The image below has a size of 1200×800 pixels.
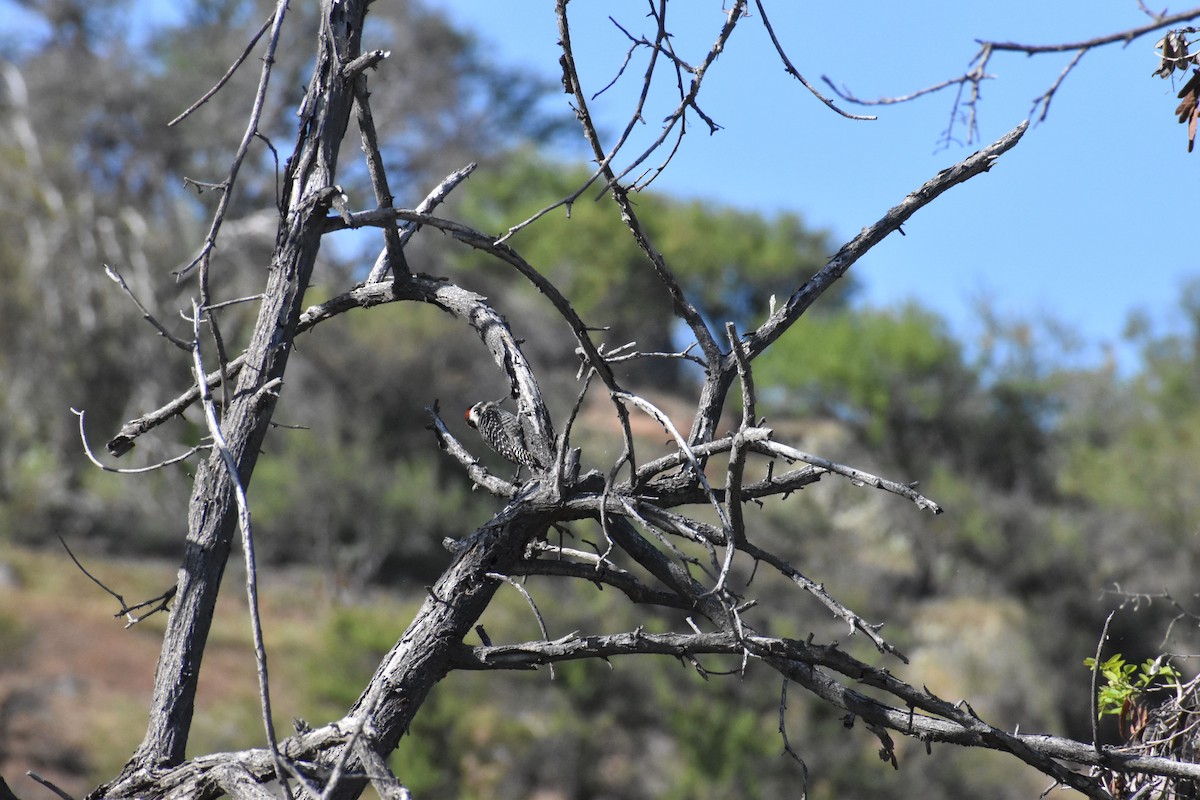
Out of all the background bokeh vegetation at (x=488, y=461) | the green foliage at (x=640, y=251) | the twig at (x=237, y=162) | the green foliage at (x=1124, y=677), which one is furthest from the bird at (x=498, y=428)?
the green foliage at (x=640, y=251)

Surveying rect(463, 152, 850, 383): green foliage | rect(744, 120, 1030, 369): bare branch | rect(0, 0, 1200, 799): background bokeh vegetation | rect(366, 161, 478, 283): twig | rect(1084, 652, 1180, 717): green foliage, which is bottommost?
rect(1084, 652, 1180, 717): green foliage

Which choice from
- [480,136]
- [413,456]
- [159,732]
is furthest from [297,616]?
[480,136]

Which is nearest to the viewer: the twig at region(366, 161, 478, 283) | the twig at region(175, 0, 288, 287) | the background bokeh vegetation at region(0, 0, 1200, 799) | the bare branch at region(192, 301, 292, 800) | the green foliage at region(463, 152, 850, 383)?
the bare branch at region(192, 301, 292, 800)

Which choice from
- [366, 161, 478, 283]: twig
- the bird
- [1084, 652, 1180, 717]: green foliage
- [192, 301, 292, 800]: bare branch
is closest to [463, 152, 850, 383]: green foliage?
the bird

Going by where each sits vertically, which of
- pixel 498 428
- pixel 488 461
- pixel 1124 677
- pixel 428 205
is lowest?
pixel 1124 677

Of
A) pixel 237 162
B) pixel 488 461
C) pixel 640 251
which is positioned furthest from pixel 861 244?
pixel 640 251

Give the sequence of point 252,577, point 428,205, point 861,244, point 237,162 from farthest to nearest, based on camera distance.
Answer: point 428,205 < point 861,244 < point 237,162 < point 252,577

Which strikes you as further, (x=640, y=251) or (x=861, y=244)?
(x=640, y=251)

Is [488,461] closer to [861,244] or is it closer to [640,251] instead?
[640,251]

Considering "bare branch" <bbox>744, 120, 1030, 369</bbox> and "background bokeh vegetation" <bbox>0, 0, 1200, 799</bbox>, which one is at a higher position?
"background bokeh vegetation" <bbox>0, 0, 1200, 799</bbox>

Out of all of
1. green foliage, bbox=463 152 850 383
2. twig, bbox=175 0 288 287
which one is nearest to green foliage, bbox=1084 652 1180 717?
twig, bbox=175 0 288 287

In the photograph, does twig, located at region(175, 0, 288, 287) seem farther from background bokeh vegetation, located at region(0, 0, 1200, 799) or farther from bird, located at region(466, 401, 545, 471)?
background bokeh vegetation, located at region(0, 0, 1200, 799)

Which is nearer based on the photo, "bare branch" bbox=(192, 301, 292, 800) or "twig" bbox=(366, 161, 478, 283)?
"bare branch" bbox=(192, 301, 292, 800)

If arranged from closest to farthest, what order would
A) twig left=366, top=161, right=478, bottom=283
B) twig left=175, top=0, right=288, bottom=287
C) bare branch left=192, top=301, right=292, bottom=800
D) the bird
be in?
bare branch left=192, top=301, right=292, bottom=800
twig left=175, top=0, right=288, bottom=287
twig left=366, top=161, right=478, bottom=283
the bird
